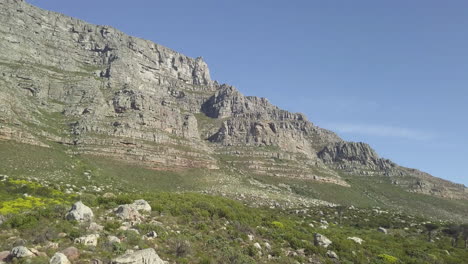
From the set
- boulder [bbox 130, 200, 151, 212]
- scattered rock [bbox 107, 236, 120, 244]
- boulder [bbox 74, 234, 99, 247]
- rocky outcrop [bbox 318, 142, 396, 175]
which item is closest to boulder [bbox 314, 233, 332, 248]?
boulder [bbox 130, 200, 151, 212]

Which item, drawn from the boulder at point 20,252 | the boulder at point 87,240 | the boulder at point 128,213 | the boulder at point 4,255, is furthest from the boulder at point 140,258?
the boulder at point 128,213

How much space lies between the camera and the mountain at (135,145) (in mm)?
87062

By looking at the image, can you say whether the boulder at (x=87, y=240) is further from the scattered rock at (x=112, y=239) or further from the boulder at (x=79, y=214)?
the boulder at (x=79, y=214)

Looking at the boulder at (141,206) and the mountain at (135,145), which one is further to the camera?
the mountain at (135,145)

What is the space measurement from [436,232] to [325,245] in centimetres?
3575

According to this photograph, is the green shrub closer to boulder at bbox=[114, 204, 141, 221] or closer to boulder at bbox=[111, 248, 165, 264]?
boulder at bbox=[111, 248, 165, 264]

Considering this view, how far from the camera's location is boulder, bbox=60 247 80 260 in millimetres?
12082

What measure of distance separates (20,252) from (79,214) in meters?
4.82

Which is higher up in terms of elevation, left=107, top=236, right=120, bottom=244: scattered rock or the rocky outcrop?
the rocky outcrop

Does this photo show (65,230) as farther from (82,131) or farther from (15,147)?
(82,131)

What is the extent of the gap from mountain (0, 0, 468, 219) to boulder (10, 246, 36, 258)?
5501 cm

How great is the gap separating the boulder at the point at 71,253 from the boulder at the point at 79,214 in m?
3.75

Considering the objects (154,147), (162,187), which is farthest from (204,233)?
(154,147)

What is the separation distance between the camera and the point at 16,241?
41.8ft
